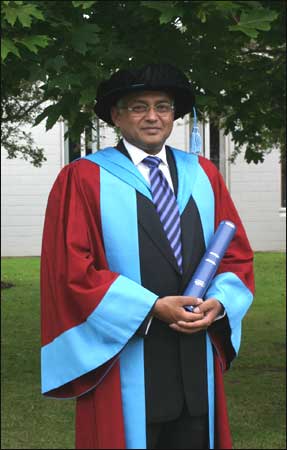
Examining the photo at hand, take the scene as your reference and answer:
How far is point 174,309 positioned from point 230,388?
599 centimetres

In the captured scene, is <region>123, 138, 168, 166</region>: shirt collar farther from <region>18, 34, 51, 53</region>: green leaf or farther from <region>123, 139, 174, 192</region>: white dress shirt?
<region>18, 34, 51, 53</region>: green leaf

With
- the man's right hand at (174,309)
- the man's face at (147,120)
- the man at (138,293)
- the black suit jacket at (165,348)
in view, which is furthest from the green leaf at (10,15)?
the man's right hand at (174,309)

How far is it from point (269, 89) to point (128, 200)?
2.97m

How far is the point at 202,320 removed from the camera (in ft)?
9.50

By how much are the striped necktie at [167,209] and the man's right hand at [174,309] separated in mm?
192

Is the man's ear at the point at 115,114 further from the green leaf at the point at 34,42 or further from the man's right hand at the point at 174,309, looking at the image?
the man's right hand at the point at 174,309

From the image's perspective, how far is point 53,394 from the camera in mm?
3049

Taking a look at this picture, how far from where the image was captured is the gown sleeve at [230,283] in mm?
3021

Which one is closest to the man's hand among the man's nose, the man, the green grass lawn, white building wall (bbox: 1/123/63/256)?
the man

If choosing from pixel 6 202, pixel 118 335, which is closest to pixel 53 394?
pixel 118 335

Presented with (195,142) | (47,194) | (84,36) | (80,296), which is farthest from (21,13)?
(47,194)

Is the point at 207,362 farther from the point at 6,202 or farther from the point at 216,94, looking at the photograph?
the point at 6,202

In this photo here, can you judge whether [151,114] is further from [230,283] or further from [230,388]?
[230,388]

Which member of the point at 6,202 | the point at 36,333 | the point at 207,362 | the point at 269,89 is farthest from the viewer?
the point at 6,202
